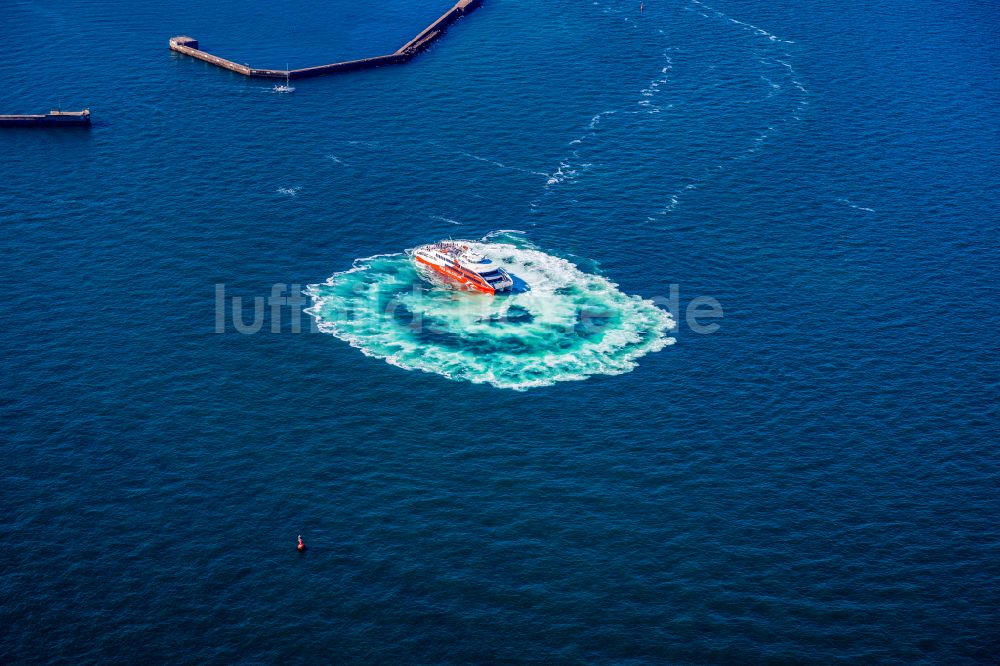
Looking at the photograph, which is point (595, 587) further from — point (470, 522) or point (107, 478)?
point (107, 478)

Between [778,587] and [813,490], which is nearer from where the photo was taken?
[778,587]

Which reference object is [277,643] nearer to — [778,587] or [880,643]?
[778,587]

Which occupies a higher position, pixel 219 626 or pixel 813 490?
pixel 813 490

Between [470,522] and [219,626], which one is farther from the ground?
[470,522]

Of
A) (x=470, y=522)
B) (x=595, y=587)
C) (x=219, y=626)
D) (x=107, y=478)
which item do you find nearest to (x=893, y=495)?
(x=595, y=587)

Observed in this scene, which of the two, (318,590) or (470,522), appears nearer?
(318,590)

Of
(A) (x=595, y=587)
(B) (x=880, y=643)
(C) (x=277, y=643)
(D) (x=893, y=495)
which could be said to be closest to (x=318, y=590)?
(C) (x=277, y=643)

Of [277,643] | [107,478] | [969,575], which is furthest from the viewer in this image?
[107,478]

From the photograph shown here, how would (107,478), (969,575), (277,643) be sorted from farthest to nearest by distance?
(107,478) < (969,575) < (277,643)

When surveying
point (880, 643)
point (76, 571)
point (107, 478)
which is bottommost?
point (880, 643)
